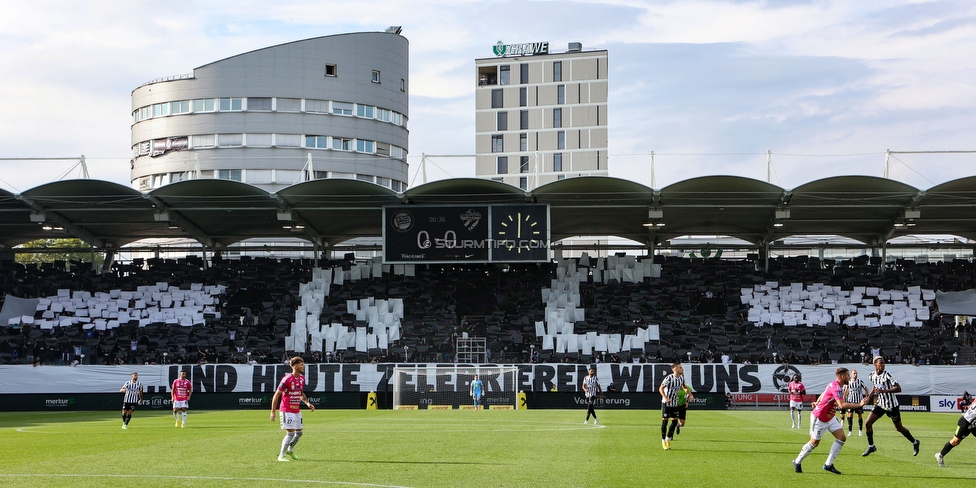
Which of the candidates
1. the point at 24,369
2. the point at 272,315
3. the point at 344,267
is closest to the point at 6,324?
the point at 24,369

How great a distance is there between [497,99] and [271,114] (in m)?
41.8

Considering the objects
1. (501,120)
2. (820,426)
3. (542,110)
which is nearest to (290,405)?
(820,426)

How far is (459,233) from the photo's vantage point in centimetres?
4734

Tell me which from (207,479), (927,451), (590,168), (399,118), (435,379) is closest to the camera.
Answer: (207,479)

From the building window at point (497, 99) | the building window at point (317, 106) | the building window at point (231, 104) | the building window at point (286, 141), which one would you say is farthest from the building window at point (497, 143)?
the building window at point (231, 104)

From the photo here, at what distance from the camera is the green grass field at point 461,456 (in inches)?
593

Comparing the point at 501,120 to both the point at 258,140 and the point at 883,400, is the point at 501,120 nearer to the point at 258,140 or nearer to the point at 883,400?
the point at 258,140

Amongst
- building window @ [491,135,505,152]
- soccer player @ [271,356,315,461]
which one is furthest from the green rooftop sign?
soccer player @ [271,356,315,461]

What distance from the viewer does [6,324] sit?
4959 cm

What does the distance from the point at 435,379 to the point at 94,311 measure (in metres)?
21.2

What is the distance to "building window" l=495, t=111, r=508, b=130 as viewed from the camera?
12612 centimetres

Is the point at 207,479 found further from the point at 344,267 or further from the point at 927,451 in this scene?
the point at 344,267

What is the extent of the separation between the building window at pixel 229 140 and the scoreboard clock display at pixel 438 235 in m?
49.2

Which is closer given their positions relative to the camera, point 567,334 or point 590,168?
point 567,334
